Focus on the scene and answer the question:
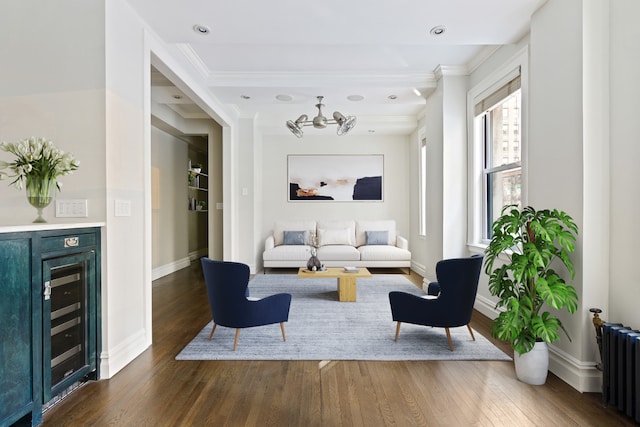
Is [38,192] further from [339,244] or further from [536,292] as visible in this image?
[339,244]

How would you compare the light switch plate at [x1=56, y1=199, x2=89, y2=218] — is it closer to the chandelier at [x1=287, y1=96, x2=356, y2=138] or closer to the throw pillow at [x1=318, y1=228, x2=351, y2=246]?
the chandelier at [x1=287, y1=96, x2=356, y2=138]

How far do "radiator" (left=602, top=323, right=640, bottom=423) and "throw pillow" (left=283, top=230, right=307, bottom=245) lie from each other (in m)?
5.13

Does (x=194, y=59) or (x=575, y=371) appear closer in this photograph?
(x=575, y=371)

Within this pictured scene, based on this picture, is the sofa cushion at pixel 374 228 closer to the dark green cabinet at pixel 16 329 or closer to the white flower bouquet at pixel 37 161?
the white flower bouquet at pixel 37 161

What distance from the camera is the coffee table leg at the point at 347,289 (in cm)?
441

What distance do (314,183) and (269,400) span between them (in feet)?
18.0

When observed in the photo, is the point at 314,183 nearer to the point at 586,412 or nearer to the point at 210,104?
the point at 210,104

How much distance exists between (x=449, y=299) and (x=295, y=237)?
4244 mm

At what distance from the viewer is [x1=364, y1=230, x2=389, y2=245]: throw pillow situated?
673 cm

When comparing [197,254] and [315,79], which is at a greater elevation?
[315,79]

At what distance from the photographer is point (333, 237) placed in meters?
6.82

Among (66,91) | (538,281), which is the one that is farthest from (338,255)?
(66,91)

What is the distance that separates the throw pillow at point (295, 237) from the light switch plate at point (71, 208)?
4.54 meters

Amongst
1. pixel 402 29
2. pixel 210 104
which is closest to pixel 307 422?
pixel 402 29
